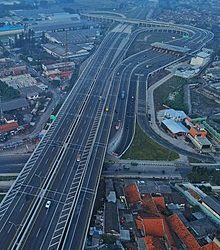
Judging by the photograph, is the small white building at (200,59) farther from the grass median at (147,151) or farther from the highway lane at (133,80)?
the grass median at (147,151)

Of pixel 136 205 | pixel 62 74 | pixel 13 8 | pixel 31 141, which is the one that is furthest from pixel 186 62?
pixel 13 8

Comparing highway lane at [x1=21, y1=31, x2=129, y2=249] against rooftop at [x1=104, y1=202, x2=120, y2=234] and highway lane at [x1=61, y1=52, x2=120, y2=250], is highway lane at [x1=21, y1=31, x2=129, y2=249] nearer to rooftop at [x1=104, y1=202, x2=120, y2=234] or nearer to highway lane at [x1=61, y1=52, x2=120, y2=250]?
highway lane at [x1=61, y1=52, x2=120, y2=250]

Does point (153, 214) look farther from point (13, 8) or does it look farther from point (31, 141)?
point (13, 8)

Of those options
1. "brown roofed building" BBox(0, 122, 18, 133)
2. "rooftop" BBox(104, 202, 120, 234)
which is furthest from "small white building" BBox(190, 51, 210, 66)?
"rooftop" BBox(104, 202, 120, 234)

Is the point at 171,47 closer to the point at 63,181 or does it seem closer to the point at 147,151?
the point at 147,151

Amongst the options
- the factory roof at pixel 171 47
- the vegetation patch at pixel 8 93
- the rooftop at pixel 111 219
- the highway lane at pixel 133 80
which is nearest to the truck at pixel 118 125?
the highway lane at pixel 133 80

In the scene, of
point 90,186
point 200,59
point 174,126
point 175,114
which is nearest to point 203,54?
point 200,59

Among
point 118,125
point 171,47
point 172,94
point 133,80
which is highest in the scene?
point 171,47

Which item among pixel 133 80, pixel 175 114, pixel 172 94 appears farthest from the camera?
pixel 133 80
